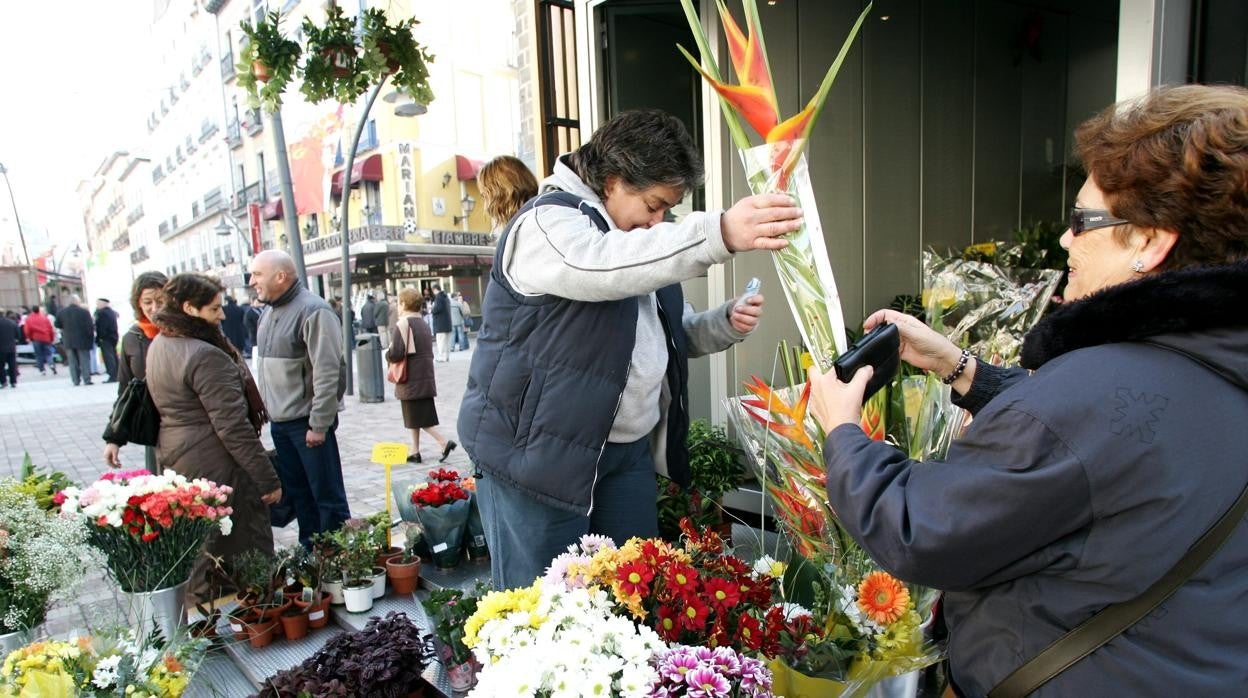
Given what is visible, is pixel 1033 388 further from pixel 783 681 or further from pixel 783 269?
pixel 783 681

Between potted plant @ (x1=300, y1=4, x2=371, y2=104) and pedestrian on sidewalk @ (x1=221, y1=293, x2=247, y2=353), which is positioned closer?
potted plant @ (x1=300, y1=4, x2=371, y2=104)

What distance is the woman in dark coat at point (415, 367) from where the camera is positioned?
6.39 meters

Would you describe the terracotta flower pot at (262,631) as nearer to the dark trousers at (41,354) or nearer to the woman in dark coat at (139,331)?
the woman in dark coat at (139,331)

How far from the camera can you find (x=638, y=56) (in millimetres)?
4438

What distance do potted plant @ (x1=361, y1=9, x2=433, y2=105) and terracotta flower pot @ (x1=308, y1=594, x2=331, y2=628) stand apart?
2.40 metres

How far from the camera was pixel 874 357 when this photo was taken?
48.9 inches

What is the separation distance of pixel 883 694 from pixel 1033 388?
99 cm

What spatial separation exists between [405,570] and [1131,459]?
3.16 m

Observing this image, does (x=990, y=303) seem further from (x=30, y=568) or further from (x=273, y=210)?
(x=273, y=210)

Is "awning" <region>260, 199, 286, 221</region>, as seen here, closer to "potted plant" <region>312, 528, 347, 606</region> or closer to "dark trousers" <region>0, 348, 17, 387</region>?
"dark trousers" <region>0, 348, 17, 387</region>

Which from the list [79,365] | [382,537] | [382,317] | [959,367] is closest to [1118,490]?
[959,367]

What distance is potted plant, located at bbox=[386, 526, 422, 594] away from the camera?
11.3ft

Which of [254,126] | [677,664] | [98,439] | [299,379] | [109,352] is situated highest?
[254,126]

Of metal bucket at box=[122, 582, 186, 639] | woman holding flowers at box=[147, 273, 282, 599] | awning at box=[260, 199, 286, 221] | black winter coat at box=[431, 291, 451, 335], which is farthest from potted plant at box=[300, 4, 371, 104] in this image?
awning at box=[260, 199, 286, 221]
